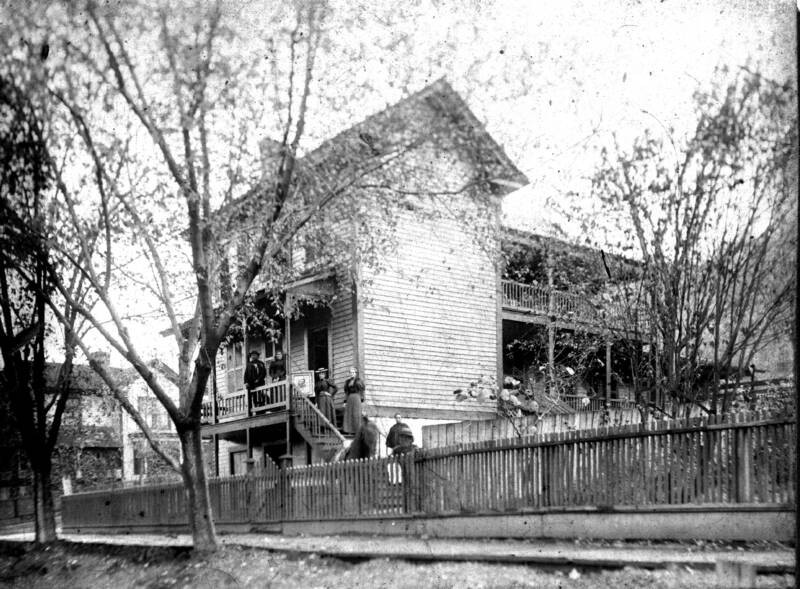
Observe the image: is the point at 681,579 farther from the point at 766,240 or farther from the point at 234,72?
the point at 234,72

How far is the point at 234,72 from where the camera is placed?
27.3 ft

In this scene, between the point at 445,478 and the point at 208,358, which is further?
the point at 445,478

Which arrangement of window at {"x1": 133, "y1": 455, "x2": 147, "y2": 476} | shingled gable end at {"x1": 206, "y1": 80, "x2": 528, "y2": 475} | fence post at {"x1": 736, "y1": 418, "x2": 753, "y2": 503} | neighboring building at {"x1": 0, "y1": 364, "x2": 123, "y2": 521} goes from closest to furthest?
fence post at {"x1": 736, "y1": 418, "x2": 753, "y2": 503}, neighboring building at {"x1": 0, "y1": 364, "x2": 123, "y2": 521}, shingled gable end at {"x1": 206, "y1": 80, "x2": 528, "y2": 475}, window at {"x1": 133, "y1": 455, "x2": 147, "y2": 476}

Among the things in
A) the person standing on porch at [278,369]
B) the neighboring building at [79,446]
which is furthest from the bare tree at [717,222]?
the person standing on porch at [278,369]

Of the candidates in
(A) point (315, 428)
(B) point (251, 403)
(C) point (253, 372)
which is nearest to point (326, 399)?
(A) point (315, 428)

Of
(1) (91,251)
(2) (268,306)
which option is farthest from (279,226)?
(2) (268,306)

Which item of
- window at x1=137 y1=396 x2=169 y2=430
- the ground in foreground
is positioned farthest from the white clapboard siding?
window at x1=137 y1=396 x2=169 y2=430

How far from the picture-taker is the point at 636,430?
8688 mm

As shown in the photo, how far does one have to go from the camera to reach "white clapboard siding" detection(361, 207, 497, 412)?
58.2 ft

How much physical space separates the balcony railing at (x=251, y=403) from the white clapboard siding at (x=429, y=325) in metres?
1.90

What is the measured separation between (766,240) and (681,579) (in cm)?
449

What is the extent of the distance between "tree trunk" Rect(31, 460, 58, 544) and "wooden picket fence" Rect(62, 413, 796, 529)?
3.73 meters

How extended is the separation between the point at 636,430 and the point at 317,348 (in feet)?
37.7

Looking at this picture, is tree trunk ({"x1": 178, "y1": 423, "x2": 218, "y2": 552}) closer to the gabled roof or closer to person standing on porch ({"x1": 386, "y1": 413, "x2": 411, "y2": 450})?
the gabled roof
